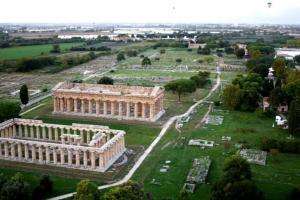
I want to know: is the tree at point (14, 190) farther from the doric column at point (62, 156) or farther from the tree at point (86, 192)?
the doric column at point (62, 156)

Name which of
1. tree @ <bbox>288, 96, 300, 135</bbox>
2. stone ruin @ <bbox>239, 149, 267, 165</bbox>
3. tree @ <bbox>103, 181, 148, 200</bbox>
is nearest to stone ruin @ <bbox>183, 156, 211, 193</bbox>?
stone ruin @ <bbox>239, 149, 267, 165</bbox>

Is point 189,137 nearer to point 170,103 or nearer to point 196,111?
point 196,111

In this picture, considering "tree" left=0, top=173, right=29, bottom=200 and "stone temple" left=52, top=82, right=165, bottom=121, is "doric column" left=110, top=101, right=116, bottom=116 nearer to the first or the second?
"stone temple" left=52, top=82, right=165, bottom=121

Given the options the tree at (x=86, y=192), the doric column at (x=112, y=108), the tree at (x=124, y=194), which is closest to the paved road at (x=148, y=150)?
the tree at (x=86, y=192)

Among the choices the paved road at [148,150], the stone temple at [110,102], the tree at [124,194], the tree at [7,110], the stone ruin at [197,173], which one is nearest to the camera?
the tree at [124,194]

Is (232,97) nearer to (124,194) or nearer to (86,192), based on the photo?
(124,194)

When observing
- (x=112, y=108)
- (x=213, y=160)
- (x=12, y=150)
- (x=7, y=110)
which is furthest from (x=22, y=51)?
(x=213, y=160)

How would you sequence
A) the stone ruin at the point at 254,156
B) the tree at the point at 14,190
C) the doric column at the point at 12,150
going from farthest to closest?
the doric column at the point at 12,150 → the stone ruin at the point at 254,156 → the tree at the point at 14,190
